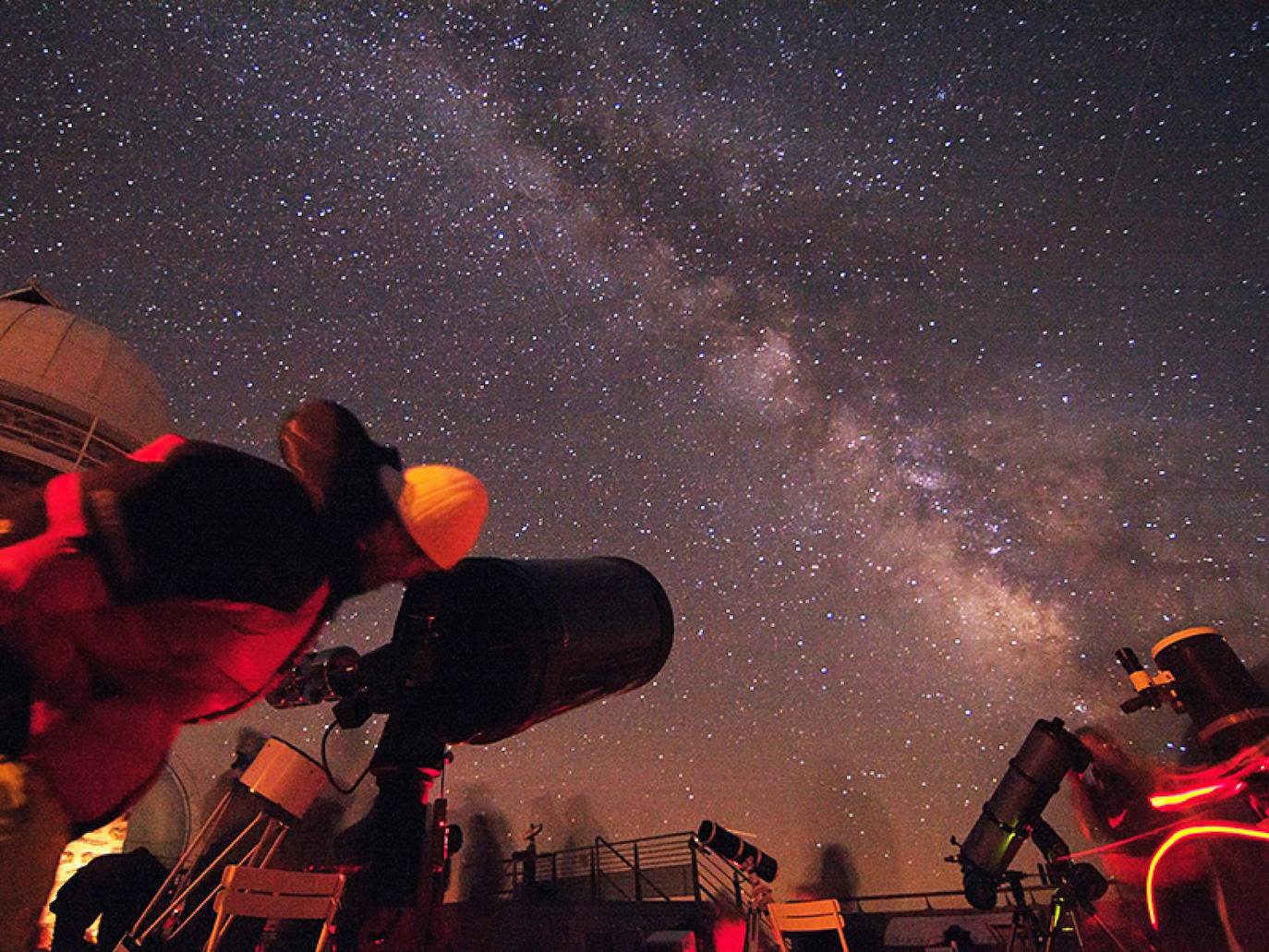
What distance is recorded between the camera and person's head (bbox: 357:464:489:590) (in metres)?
1.18

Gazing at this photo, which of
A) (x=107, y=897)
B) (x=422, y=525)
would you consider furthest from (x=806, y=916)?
(x=107, y=897)

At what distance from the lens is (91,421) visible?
35.9 feet

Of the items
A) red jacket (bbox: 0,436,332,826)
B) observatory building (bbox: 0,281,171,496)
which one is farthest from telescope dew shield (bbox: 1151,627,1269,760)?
observatory building (bbox: 0,281,171,496)

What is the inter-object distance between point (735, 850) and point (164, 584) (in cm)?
399

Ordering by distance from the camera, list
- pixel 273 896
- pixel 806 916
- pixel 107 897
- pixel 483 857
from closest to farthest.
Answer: pixel 273 896 → pixel 806 916 → pixel 107 897 → pixel 483 857

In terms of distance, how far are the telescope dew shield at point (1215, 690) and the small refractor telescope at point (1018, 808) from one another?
2.51 ft

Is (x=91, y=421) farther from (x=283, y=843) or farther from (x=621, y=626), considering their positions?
(x=621, y=626)

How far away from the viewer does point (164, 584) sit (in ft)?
3.10

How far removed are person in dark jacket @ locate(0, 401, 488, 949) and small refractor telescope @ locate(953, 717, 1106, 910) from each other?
4.34m

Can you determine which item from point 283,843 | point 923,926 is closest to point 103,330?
point 283,843

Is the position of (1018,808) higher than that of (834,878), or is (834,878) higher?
(834,878)

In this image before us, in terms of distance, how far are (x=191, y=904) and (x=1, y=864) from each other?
28.3 ft

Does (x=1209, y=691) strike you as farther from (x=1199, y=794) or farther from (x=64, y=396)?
(x=64, y=396)

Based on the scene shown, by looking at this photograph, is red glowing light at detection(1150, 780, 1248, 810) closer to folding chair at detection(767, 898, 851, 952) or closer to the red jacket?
folding chair at detection(767, 898, 851, 952)
